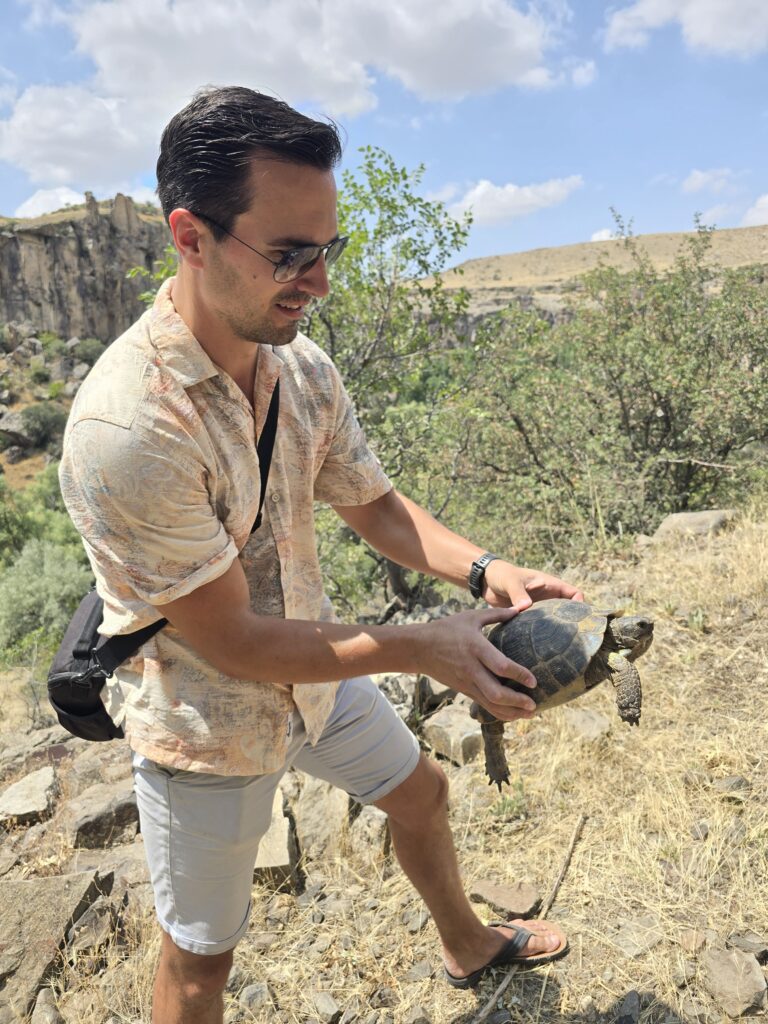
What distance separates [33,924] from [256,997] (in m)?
0.95

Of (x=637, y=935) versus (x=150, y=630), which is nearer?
(x=150, y=630)

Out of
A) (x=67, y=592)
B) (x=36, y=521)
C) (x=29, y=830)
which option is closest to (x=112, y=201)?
(x=36, y=521)

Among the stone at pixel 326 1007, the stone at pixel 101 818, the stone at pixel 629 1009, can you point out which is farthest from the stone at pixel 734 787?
the stone at pixel 101 818

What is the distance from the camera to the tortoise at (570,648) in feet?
7.12

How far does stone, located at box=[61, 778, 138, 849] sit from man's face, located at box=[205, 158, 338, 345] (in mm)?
2943

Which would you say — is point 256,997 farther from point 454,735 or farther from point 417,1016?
point 454,735

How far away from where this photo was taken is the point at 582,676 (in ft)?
7.38

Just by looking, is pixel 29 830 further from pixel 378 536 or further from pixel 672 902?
pixel 672 902

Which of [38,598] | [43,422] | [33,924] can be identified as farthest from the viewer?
[43,422]

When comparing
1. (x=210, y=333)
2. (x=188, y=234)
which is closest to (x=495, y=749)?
(x=210, y=333)

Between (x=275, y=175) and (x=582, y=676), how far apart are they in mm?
1599

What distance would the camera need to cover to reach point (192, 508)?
68.1 inches

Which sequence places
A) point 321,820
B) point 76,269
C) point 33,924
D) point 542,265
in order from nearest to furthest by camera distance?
point 33,924
point 321,820
point 76,269
point 542,265

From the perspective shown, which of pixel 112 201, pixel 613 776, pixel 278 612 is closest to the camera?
pixel 278 612
